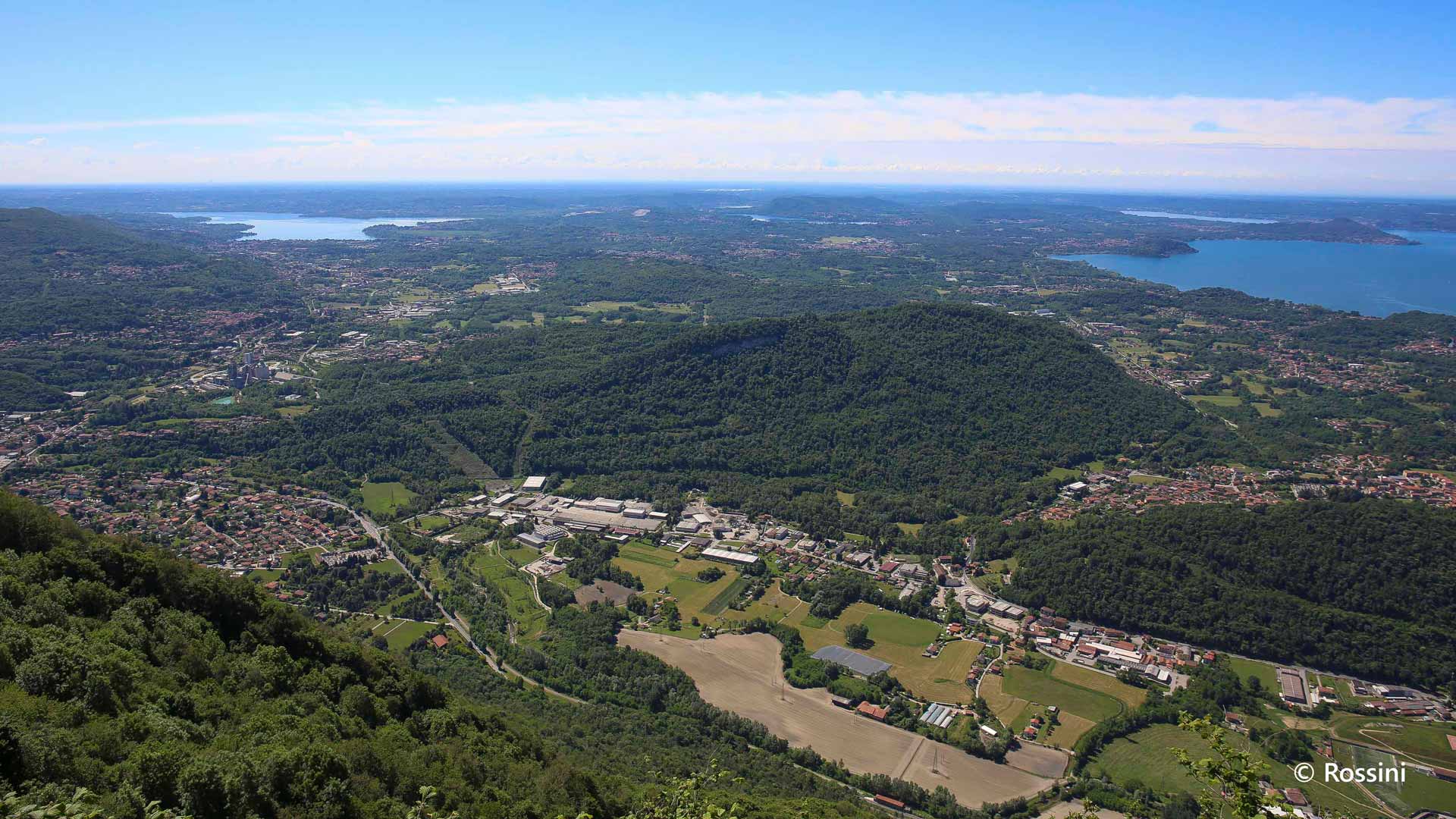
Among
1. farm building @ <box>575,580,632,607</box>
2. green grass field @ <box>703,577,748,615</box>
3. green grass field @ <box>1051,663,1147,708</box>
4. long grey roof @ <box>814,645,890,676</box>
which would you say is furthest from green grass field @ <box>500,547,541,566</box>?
green grass field @ <box>1051,663,1147,708</box>

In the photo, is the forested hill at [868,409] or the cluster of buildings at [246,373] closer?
the forested hill at [868,409]

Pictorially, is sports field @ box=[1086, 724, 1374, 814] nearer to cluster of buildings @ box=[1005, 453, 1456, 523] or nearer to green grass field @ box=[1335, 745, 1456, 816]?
green grass field @ box=[1335, 745, 1456, 816]

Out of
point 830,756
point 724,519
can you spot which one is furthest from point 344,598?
point 830,756

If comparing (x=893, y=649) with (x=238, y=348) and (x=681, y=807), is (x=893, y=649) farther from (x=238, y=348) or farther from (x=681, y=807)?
(x=238, y=348)

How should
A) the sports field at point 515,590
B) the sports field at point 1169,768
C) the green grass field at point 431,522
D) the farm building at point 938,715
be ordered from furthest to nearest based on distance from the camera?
the green grass field at point 431,522 → the sports field at point 515,590 → the farm building at point 938,715 → the sports field at point 1169,768

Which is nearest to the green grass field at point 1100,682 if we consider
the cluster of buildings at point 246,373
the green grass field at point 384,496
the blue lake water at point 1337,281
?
the green grass field at point 384,496

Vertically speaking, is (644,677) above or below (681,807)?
below

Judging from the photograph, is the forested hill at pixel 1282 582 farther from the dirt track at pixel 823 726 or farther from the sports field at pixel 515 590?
the sports field at pixel 515 590
